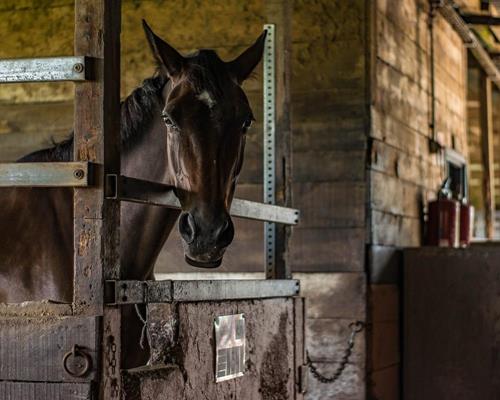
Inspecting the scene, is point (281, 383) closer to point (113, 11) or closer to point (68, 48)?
point (113, 11)

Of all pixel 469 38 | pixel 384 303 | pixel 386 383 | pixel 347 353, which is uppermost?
pixel 469 38

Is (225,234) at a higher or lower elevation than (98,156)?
lower

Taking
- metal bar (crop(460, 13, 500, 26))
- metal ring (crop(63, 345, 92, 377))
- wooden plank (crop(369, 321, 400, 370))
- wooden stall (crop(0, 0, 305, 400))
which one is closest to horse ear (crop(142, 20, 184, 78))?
wooden stall (crop(0, 0, 305, 400))

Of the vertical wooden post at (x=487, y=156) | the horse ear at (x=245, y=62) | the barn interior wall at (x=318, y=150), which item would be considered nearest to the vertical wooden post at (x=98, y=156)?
the horse ear at (x=245, y=62)

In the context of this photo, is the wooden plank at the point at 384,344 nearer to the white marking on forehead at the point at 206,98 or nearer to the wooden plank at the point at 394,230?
the wooden plank at the point at 394,230

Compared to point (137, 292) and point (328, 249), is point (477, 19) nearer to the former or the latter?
point (328, 249)

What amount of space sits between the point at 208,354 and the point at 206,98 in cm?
75

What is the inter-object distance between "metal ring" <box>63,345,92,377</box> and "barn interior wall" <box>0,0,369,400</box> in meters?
2.95

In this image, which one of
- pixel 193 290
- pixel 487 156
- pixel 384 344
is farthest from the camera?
pixel 487 156

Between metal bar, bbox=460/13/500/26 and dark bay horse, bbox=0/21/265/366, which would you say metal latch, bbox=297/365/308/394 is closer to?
dark bay horse, bbox=0/21/265/366

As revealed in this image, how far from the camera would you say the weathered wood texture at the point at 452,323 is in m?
5.46

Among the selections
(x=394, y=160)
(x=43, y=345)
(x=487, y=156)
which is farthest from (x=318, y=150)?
(x=487, y=156)

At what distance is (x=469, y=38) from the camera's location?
26.2ft

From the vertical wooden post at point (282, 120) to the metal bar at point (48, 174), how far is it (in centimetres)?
148
